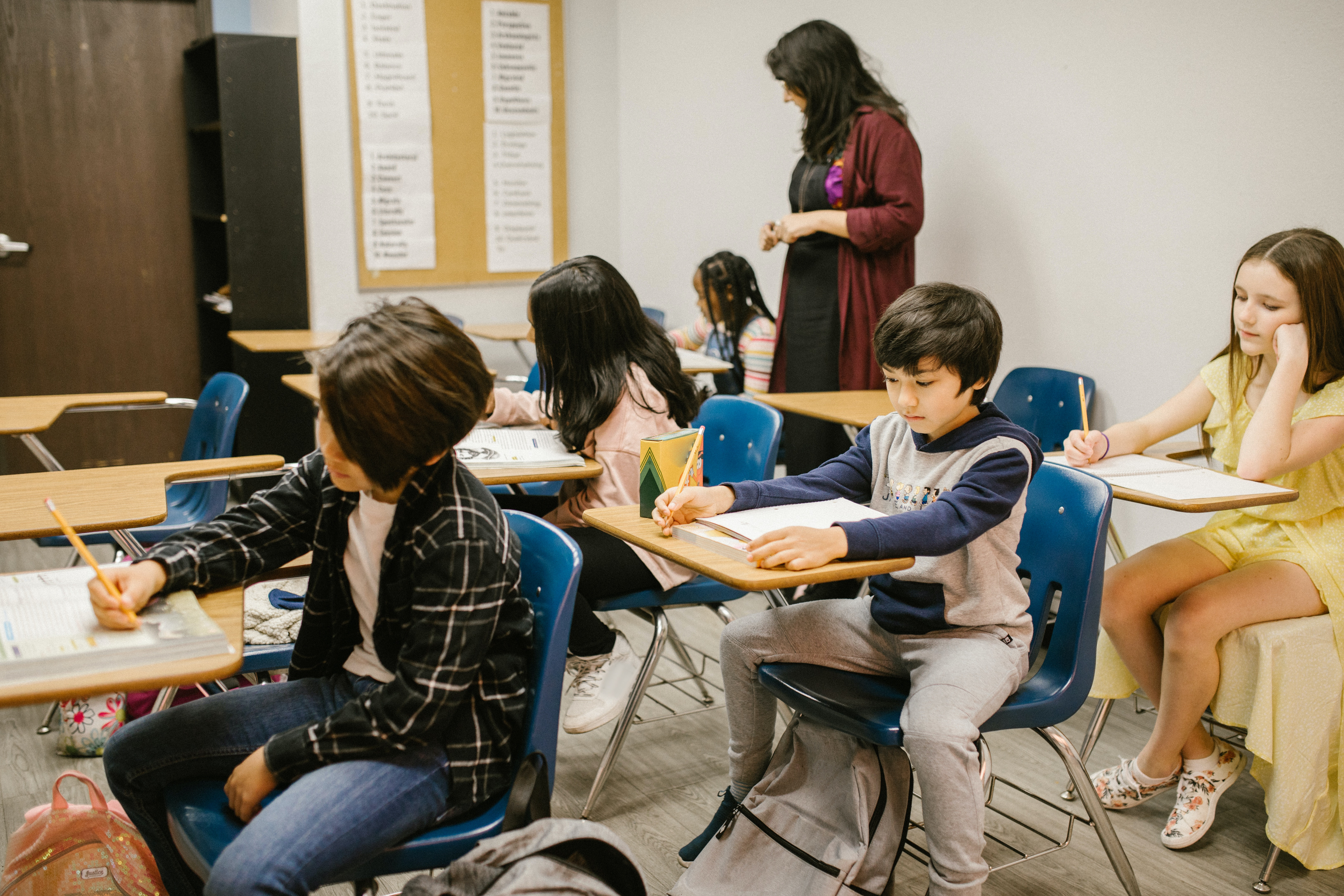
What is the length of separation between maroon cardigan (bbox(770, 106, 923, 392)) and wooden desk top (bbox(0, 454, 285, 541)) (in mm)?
1713

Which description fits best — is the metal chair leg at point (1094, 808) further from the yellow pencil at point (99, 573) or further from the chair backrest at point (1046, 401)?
the chair backrest at point (1046, 401)

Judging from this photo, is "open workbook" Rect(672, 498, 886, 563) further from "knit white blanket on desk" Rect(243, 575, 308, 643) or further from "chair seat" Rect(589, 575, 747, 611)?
"knit white blanket on desk" Rect(243, 575, 308, 643)

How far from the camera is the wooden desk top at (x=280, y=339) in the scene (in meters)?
3.97

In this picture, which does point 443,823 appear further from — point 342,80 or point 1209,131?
point 342,80

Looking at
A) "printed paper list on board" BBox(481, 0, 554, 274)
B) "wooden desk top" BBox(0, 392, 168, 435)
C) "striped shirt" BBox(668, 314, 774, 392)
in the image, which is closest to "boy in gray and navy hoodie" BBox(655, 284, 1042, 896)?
"striped shirt" BBox(668, 314, 774, 392)

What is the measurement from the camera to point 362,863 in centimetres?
117

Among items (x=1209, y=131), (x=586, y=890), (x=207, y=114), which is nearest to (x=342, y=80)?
(x=207, y=114)

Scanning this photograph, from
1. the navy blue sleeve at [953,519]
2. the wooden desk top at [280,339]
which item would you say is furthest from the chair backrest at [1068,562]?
the wooden desk top at [280,339]

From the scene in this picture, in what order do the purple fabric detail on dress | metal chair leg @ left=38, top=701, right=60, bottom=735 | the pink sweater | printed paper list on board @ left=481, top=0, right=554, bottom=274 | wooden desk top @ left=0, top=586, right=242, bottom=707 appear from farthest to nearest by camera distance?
1. printed paper list on board @ left=481, top=0, right=554, bottom=274
2. the purple fabric detail on dress
3. metal chair leg @ left=38, top=701, right=60, bottom=735
4. the pink sweater
5. wooden desk top @ left=0, top=586, right=242, bottom=707

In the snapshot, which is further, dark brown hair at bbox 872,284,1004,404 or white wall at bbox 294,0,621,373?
white wall at bbox 294,0,621,373

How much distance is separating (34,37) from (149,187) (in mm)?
728

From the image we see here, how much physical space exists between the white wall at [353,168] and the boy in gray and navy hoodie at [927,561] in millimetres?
3322

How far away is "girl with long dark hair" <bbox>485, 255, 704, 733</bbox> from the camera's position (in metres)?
2.02

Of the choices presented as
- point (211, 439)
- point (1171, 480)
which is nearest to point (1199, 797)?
point (1171, 480)
